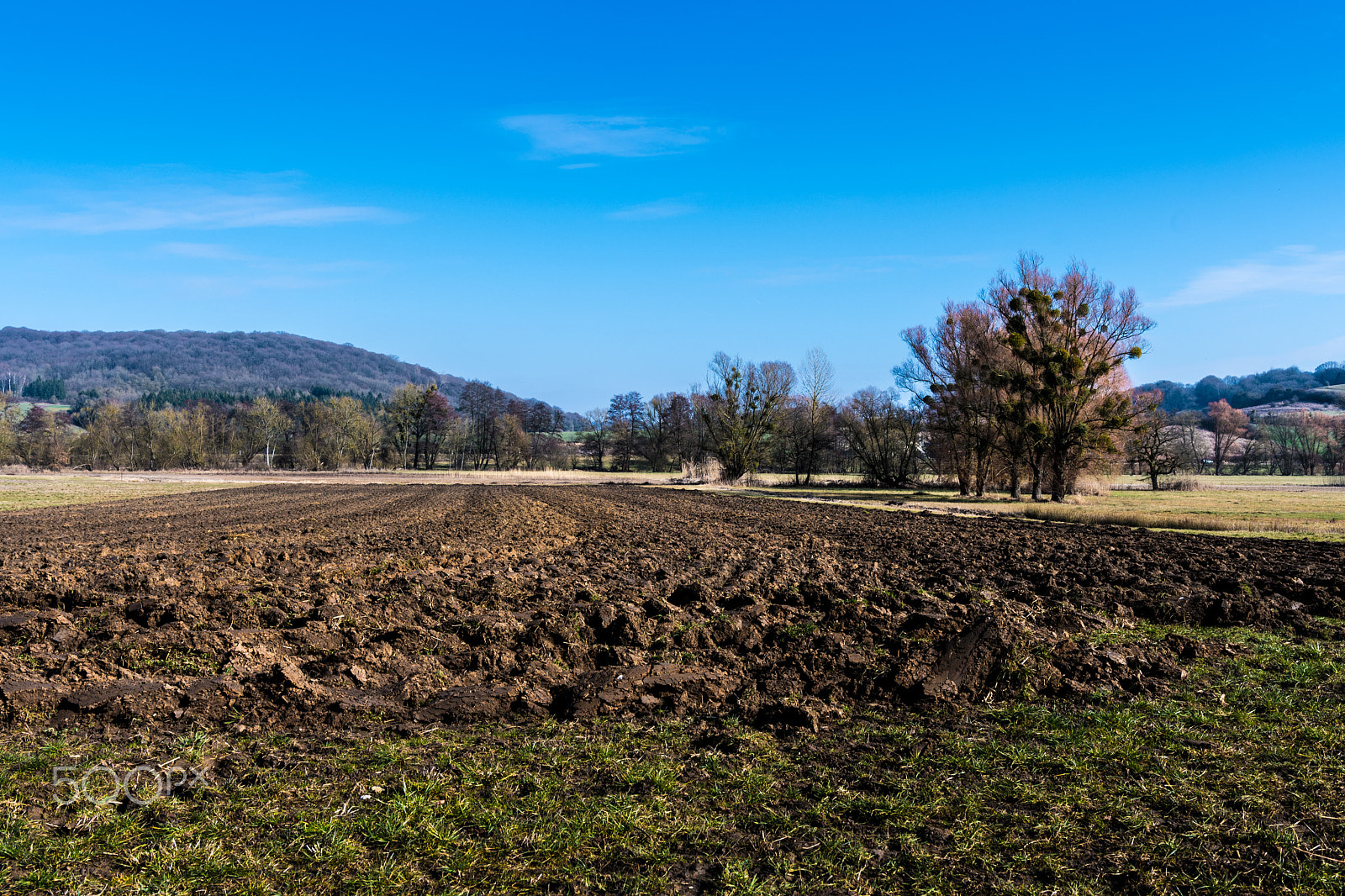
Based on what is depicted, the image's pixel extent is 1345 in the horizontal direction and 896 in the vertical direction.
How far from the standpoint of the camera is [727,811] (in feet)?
14.3

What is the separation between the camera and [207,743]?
5.39 meters

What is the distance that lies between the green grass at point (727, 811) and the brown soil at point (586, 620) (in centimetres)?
72

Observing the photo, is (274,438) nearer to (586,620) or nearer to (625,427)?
(625,427)

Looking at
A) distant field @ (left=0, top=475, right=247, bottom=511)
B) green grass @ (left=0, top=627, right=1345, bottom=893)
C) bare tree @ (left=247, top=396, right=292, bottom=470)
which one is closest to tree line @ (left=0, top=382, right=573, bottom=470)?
bare tree @ (left=247, top=396, right=292, bottom=470)

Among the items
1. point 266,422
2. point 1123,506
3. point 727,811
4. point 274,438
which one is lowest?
point 727,811

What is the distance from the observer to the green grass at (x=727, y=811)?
3.64 metres

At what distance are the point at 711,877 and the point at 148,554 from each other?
15.1 meters

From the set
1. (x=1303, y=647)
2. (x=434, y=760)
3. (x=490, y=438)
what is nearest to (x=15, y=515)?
(x=434, y=760)

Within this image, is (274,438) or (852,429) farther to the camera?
(274,438)

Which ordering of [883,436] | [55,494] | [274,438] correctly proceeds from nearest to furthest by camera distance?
[55,494] → [883,436] → [274,438]

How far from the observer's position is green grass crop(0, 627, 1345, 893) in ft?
11.9

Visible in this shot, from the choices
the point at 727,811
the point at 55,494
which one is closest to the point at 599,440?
the point at 55,494

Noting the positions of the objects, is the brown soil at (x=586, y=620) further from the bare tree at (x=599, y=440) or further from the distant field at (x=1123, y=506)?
the bare tree at (x=599, y=440)

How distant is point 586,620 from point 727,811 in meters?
4.68
